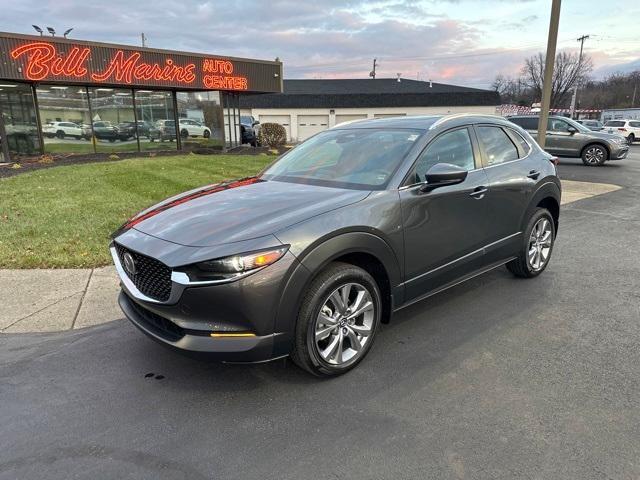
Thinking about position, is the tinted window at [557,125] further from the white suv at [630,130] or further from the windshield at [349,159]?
the white suv at [630,130]

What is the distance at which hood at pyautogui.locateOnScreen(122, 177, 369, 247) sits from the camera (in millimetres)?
2875

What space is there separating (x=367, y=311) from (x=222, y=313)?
1.09 metres

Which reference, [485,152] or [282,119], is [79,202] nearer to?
[485,152]

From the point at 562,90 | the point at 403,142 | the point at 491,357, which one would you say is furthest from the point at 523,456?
the point at 562,90

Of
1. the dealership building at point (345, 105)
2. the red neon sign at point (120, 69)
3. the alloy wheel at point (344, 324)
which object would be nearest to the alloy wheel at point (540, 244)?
the alloy wheel at point (344, 324)

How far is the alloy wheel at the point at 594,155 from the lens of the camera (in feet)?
55.9

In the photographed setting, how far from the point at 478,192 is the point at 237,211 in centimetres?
209

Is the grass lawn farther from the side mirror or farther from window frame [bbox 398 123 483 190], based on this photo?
the side mirror

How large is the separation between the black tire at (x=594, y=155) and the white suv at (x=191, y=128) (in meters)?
14.9

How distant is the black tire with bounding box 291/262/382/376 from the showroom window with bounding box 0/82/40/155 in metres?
15.6

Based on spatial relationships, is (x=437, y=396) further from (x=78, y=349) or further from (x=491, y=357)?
(x=78, y=349)

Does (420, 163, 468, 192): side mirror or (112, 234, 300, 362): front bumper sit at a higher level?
(420, 163, 468, 192): side mirror

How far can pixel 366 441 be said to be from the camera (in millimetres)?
2578

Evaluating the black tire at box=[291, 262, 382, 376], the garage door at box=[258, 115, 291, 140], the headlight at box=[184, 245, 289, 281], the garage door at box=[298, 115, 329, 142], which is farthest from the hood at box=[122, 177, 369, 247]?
the garage door at box=[258, 115, 291, 140]
